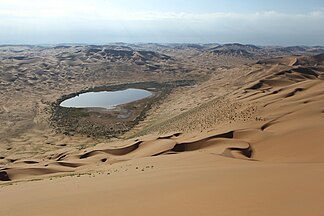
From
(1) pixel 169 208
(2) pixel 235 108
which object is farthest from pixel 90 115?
(1) pixel 169 208

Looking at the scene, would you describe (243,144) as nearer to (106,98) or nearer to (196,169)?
(196,169)

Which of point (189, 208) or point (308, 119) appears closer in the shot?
point (189, 208)

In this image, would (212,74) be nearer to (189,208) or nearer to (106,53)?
(106,53)

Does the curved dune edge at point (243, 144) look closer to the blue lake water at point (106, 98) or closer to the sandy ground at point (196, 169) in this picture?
the sandy ground at point (196, 169)

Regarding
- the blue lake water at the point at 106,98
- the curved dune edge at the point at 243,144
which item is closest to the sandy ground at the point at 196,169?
the curved dune edge at the point at 243,144

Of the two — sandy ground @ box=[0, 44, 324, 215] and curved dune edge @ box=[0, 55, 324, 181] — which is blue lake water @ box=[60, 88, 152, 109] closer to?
sandy ground @ box=[0, 44, 324, 215]

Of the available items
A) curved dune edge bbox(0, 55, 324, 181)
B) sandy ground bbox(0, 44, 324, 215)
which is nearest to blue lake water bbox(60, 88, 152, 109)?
sandy ground bbox(0, 44, 324, 215)
